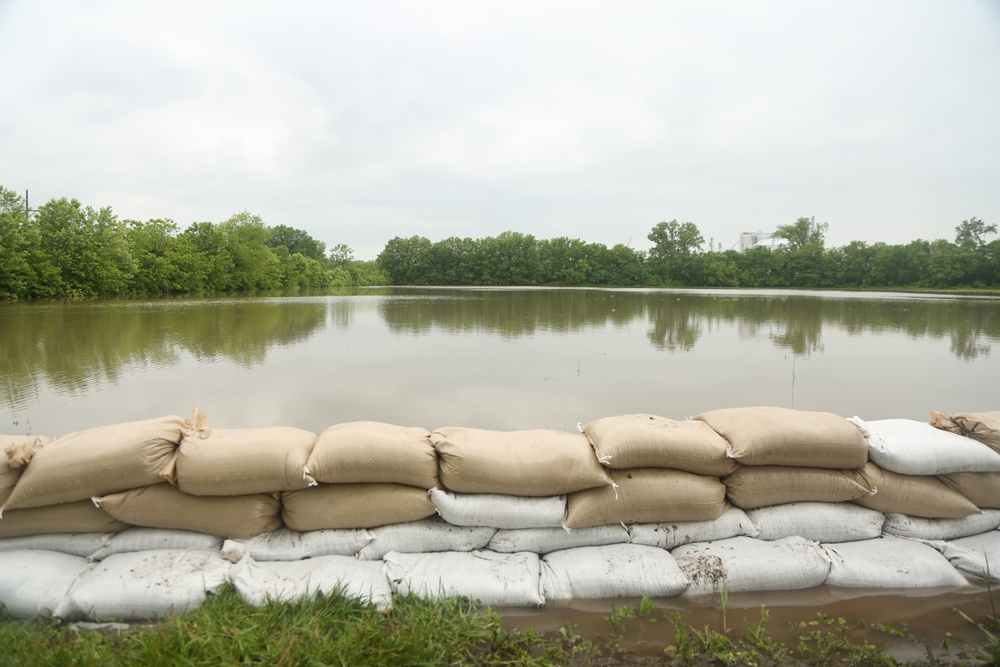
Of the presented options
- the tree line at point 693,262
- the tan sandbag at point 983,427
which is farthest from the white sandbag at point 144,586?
the tree line at point 693,262

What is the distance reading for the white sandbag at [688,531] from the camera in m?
2.59

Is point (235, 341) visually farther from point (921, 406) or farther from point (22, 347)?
point (921, 406)

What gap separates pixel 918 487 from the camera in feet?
8.98

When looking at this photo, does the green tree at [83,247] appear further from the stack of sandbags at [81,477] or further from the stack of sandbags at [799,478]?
the stack of sandbags at [799,478]

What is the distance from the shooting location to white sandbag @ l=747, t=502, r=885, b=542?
266 cm

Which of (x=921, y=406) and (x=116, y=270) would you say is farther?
(x=116, y=270)

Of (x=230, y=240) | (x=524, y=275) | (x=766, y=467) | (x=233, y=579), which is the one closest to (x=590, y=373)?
(x=766, y=467)

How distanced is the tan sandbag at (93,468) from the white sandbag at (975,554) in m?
3.67

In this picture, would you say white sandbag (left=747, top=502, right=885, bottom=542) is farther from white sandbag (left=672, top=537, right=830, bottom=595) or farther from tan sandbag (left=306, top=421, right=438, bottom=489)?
tan sandbag (left=306, top=421, right=438, bottom=489)

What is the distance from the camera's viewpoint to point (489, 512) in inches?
99.0

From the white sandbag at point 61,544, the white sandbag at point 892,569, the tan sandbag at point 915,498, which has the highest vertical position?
the tan sandbag at point 915,498

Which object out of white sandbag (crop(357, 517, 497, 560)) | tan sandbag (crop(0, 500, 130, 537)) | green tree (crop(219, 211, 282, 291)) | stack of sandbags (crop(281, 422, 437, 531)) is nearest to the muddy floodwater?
white sandbag (crop(357, 517, 497, 560))

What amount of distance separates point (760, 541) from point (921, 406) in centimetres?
376

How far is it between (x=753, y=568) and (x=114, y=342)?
9.75 meters
